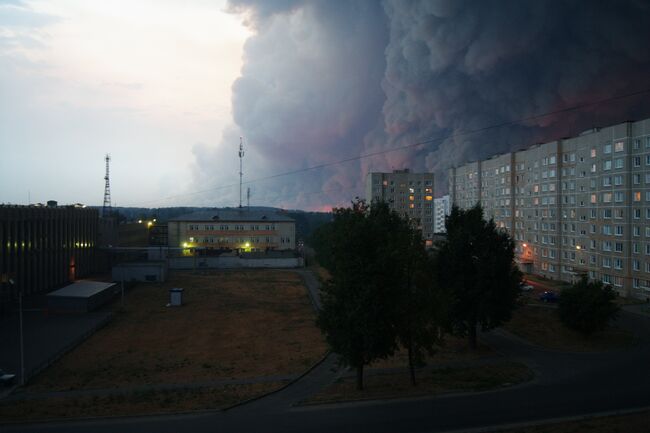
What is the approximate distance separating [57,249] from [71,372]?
113ft

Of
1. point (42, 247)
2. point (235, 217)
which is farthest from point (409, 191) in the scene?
point (42, 247)

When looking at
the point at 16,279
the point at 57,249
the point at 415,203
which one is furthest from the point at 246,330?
the point at 415,203

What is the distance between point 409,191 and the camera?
116812mm

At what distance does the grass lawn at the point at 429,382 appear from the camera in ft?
67.2

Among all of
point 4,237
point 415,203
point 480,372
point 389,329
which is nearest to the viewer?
point 389,329

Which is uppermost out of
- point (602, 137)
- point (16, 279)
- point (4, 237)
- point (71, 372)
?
point (602, 137)

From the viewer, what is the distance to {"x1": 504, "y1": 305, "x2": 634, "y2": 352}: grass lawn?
29938mm

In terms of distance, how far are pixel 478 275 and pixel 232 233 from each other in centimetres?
6898

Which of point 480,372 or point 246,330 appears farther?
point 246,330

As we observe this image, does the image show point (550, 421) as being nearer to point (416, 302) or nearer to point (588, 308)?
point (416, 302)

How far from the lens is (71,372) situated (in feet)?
82.7

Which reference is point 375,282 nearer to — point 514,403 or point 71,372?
point 514,403

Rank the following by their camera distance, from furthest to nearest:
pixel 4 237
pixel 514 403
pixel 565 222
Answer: pixel 565 222 → pixel 4 237 → pixel 514 403

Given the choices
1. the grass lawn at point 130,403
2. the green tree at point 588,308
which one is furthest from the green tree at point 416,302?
the green tree at point 588,308
